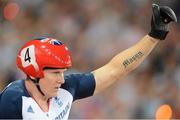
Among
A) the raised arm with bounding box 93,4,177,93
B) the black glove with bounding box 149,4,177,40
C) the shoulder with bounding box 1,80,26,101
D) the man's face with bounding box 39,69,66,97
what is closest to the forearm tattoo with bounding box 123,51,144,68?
the raised arm with bounding box 93,4,177,93

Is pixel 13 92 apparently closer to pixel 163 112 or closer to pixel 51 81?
pixel 51 81

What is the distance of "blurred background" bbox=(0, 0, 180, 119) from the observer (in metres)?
8.04

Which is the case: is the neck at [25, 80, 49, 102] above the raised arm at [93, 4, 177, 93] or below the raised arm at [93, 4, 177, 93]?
below

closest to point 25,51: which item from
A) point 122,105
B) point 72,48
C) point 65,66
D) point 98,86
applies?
point 65,66

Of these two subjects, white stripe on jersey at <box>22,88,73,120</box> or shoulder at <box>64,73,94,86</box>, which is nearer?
white stripe on jersey at <box>22,88,73,120</box>

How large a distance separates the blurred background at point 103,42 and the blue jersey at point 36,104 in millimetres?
3460

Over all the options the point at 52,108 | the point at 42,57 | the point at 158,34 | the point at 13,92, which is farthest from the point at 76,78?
the point at 158,34

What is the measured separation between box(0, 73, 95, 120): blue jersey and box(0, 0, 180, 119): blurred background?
3460 mm

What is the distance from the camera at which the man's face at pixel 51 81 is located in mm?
4203

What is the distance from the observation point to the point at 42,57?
4.20 metres

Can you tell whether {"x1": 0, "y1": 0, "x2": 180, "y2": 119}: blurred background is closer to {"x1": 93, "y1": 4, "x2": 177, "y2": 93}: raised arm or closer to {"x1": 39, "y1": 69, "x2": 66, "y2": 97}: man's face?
{"x1": 93, "y1": 4, "x2": 177, "y2": 93}: raised arm

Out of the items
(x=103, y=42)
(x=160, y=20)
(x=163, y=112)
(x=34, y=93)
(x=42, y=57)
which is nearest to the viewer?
(x=42, y=57)

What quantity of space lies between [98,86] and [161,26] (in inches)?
28.3

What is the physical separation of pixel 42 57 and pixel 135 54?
0.88m
